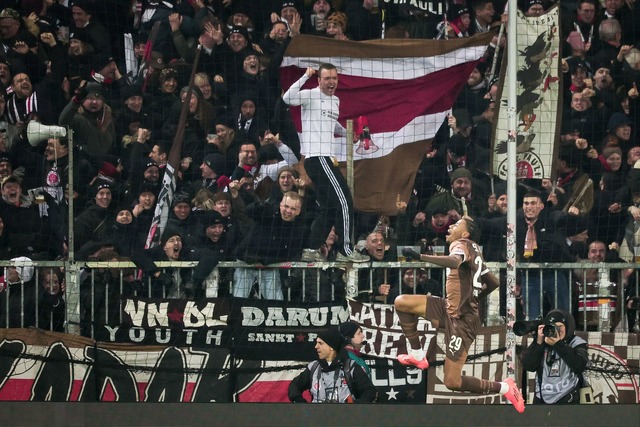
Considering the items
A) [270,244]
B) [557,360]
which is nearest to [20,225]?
[270,244]

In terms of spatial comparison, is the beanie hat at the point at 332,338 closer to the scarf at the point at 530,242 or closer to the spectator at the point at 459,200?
the spectator at the point at 459,200

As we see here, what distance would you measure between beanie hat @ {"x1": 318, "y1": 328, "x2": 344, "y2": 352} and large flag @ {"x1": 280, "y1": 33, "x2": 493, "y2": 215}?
1.52m

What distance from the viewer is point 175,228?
9.70 m

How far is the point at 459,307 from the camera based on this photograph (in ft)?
26.1

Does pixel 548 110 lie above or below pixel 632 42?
below

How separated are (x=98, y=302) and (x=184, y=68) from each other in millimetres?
2376

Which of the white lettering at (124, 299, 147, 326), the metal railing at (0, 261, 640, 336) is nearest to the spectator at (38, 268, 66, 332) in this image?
the metal railing at (0, 261, 640, 336)

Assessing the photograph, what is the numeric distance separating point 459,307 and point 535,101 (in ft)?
9.89

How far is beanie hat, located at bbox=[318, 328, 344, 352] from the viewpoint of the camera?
9227mm

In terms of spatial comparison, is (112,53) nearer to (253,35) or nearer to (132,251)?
(253,35)

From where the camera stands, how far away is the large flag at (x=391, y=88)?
10.4m

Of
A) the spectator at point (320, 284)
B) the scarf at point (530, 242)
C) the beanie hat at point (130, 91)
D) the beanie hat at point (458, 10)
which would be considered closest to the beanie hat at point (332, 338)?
the spectator at point (320, 284)

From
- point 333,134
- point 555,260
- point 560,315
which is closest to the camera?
point 560,315

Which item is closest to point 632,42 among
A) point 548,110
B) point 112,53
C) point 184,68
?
point 548,110
